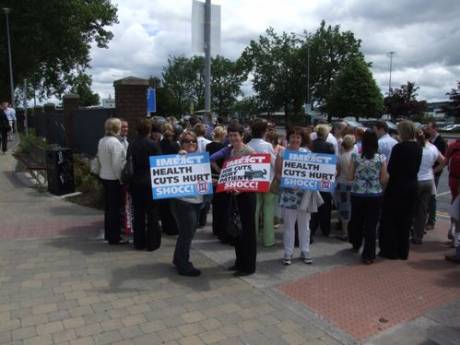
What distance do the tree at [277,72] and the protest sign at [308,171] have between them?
59.1 m

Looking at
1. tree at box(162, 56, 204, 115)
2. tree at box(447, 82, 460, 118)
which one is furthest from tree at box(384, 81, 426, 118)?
tree at box(162, 56, 204, 115)

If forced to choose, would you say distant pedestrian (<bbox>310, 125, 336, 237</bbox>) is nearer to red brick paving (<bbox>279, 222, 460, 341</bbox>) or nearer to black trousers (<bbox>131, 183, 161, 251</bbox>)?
red brick paving (<bbox>279, 222, 460, 341</bbox>)

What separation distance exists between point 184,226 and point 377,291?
89.1 inches

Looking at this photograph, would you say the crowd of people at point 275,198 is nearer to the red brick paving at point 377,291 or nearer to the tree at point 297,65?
the red brick paving at point 377,291

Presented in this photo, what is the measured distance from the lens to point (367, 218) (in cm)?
595

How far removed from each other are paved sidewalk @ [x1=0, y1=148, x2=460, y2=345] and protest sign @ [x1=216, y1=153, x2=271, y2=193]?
1.06 meters

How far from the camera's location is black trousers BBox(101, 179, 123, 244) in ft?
20.6

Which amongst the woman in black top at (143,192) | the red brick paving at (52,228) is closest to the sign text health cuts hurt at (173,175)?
the woman in black top at (143,192)

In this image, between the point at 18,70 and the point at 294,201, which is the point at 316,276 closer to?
the point at 294,201

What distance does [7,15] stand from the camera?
27375 mm

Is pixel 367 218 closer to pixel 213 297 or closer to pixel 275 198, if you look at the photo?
pixel 275 198

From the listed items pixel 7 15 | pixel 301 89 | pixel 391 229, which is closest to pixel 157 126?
pixel 391 229

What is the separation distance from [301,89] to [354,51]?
29.5 feet

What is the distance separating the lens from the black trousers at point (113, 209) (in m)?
6.29
